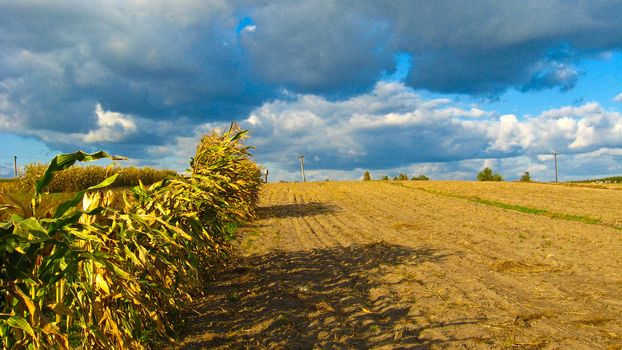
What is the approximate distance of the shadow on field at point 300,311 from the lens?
17.0 ft

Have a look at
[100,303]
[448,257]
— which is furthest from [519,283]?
[100,303]

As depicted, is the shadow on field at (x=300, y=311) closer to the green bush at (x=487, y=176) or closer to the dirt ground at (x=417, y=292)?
the dirt ground at (x=417, y=292)

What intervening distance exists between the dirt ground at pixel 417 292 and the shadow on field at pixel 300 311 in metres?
0.02

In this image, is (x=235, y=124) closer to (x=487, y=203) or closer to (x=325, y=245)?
(x=325, y=245)

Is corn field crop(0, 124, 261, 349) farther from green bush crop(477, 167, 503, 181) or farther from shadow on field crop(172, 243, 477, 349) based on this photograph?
green bush crop(477, 167, 503, 181)

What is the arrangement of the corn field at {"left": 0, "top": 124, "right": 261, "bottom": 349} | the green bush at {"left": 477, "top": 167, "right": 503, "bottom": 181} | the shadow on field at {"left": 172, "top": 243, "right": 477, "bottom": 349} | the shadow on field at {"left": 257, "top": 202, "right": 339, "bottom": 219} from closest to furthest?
the corn field at {"left": 0, "top": 124, "right": 261, "bottom": 349}, the shadow on field at {"left": 172, "top": 243, "right": 477, "bottom": 349}, the shadow on field at {"left": 257, "top": 202, "right": 339, "bottom": 219}, the green bush at {"left": 477, "top": 167, "right": 503, "bottom": 181}

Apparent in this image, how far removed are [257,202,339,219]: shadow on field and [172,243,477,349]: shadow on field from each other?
959 centimetres

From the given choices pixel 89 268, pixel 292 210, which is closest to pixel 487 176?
pixel 292 210

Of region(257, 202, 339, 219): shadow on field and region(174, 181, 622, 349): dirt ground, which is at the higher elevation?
region(257, 202, 339, 219): shadow on field

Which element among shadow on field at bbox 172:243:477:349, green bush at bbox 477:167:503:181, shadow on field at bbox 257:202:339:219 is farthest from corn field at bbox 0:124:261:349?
green bush at bbox 477:167:503:181

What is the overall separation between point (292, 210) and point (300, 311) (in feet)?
48.3

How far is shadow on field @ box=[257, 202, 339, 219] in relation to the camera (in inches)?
744

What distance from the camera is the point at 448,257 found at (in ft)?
32.0

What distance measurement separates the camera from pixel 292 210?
821 inches
